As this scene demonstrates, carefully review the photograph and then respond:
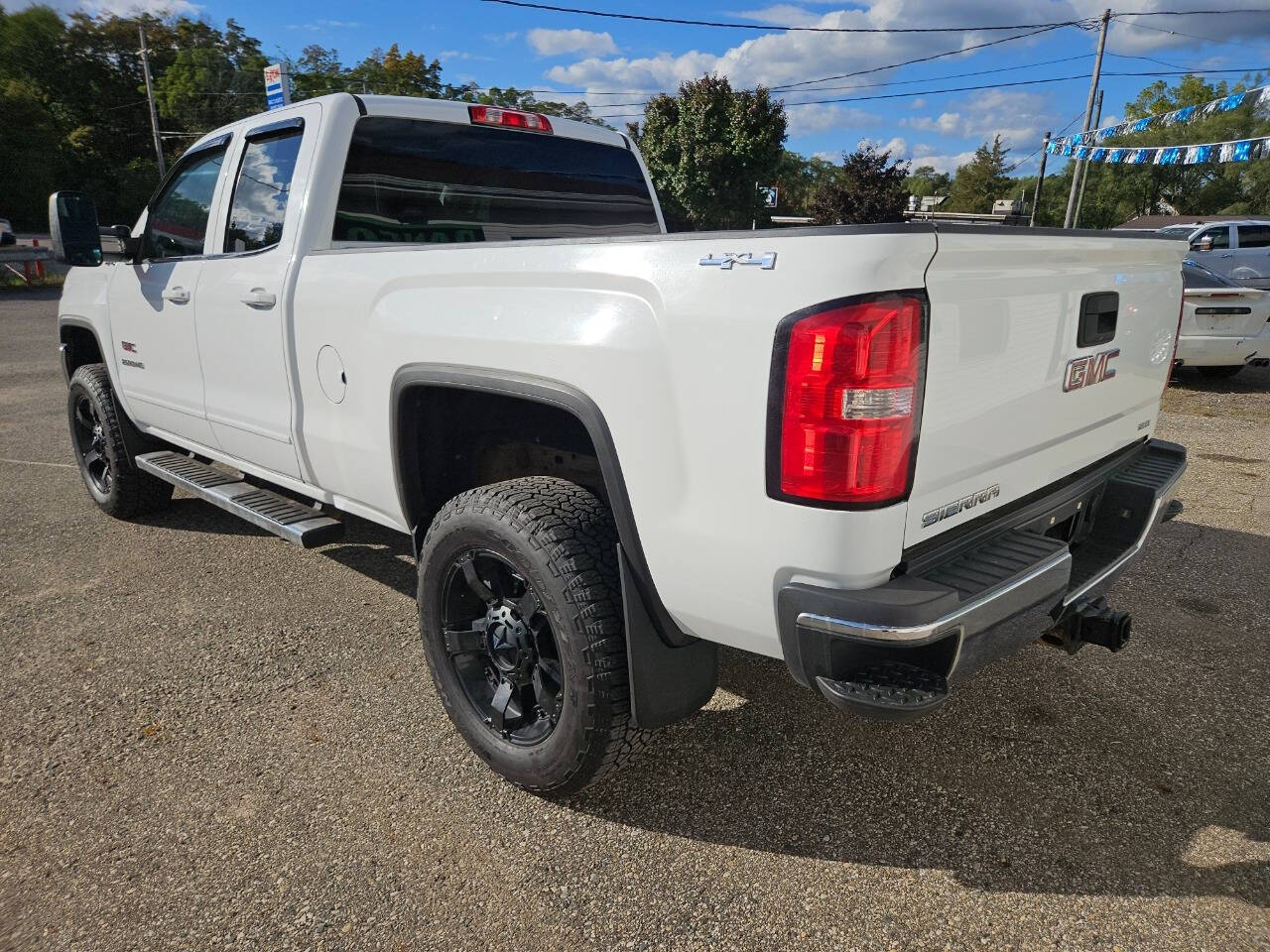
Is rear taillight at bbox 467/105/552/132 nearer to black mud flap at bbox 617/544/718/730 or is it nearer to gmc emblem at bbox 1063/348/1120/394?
black mud flap at bbox 617/544/718/730

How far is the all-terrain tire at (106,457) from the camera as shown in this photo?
4.69 meters

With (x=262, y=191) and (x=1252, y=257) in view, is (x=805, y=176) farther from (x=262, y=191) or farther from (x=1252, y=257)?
(x=262, y=191)

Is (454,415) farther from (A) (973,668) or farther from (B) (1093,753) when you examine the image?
(B) (1093,753)

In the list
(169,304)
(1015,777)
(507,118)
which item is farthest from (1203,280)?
(169,304)

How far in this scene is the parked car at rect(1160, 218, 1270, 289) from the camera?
47.0 feet

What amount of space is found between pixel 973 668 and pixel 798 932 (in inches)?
30.5

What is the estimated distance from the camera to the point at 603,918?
6.77ft

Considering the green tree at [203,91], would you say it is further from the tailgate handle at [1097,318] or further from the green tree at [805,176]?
the tailgate handle at [1097,318]

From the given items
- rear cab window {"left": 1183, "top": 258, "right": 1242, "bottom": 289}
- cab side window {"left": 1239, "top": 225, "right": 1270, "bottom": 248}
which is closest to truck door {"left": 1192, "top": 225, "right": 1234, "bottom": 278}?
cab side window {"left": 1239, "top": 225, "right": 1270, "bottom": 248}

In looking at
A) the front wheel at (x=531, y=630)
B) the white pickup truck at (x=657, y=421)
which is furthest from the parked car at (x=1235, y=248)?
the front wheel at (x=531, y=630)

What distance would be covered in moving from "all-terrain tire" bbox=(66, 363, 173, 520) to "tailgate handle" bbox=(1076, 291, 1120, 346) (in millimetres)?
4587

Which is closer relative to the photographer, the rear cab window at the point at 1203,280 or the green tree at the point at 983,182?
the rear cab window at the point at 1203,280

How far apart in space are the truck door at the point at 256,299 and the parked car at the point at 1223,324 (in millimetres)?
8895

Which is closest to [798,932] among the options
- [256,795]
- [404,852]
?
[404,852]
